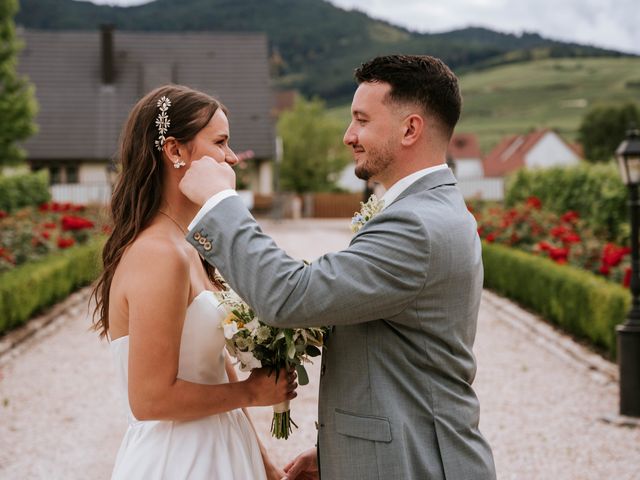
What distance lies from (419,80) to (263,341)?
0.87 metres

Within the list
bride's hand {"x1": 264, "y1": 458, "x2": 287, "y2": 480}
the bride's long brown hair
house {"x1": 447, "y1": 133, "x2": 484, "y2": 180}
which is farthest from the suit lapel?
house {"x1": 447, "y1": 133, "x2": 484, "y2": 180}

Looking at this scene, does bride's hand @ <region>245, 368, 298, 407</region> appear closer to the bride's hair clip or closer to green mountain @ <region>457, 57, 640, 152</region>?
the bride's hair clip

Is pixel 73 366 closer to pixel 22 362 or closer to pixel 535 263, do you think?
pixel 22 362

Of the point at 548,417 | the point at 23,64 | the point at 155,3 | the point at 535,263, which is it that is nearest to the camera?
the point at 548,417

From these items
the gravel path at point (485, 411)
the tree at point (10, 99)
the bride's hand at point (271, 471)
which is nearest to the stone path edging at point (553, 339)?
the gravel path at point (485, 411)

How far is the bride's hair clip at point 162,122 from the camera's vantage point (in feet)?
8.58

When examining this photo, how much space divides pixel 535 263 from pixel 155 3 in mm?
165795

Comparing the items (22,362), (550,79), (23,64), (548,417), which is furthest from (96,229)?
(550,79)

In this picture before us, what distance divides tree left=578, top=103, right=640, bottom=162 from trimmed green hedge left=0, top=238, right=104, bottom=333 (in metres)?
57.6

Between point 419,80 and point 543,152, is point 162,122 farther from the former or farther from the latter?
point 543,152

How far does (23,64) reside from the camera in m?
38.9

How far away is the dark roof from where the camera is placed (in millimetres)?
36281

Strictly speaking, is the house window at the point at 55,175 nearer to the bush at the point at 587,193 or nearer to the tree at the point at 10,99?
the tree at the point at 10,99

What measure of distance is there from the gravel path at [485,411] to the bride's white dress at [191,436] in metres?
3.54
